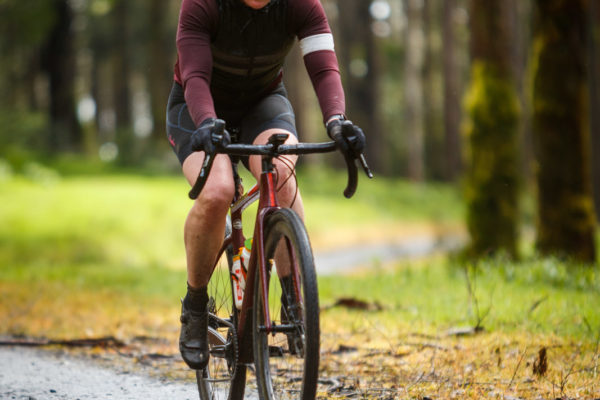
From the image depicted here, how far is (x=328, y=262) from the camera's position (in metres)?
15.2

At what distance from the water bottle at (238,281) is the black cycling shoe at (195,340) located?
0.23 meters

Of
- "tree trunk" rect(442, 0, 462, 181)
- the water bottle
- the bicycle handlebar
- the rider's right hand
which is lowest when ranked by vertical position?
the water bottle

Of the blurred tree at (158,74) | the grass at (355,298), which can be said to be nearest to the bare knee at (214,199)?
the grass at (355,298)

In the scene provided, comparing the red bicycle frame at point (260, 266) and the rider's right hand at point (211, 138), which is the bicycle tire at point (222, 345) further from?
the rider's right hand at point (211, 138)

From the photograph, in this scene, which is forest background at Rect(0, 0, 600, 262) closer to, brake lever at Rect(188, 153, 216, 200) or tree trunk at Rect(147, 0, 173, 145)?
tree trunk at Rect(147, 0, 173, 145)

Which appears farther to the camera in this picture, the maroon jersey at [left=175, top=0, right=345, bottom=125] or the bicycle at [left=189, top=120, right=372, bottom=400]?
the maroon jersey at [left=175, top=0, right=345, bottom=125]

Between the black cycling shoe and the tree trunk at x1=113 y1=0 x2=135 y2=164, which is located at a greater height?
the tree trunk at x1=113 y1=0 x2=135 y2=164

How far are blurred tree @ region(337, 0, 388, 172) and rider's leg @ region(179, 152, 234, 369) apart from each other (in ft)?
89.3

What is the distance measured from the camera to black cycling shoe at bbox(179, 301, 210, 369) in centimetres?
377

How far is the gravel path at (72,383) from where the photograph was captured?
4.32 meters

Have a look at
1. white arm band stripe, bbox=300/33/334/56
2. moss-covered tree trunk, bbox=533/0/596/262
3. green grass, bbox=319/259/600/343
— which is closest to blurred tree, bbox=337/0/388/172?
moss-covered tree trunk, bbox=533/0/596/262

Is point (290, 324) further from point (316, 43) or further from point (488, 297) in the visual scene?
point (488, 297)

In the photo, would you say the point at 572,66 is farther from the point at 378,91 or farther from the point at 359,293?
the point at 378,91

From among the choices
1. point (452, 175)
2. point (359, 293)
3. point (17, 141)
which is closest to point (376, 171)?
point (452, 175)
